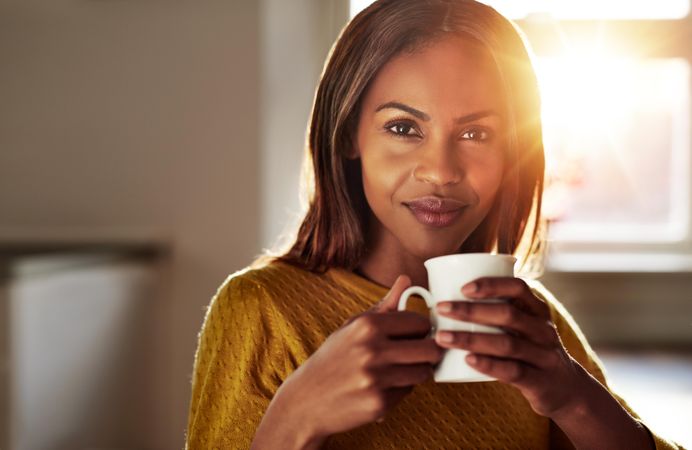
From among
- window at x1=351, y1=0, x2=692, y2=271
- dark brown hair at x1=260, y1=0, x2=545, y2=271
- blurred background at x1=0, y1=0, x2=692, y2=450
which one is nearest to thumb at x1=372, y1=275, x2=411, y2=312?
dark brown hair at x1=260, y1=0, x2=545, y2=271

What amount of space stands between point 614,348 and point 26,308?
390cm

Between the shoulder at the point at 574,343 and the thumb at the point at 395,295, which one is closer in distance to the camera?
the thumb at the point at 395,295

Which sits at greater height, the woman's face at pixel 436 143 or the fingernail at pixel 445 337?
the woman's face at pixel 436 143

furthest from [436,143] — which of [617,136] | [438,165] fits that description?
[617,136]

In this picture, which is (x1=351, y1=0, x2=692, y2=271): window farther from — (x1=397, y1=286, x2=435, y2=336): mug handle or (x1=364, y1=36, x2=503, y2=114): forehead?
(x1=397, y1=286, x2=435, y2=336): mug handle

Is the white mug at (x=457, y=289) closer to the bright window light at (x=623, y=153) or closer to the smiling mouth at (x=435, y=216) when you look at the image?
the smiling mouth at (x=435, y=216)

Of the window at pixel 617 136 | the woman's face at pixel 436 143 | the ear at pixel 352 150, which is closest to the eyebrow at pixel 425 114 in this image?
the woman's face at pixel 436 143

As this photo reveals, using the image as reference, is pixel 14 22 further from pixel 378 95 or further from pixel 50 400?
pixel 378 95

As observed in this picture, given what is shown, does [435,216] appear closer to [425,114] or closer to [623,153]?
[425,114]

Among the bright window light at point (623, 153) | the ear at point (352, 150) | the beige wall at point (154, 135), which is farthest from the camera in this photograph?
the bright window light at point (623, 153)

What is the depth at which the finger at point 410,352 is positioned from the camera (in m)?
0.68

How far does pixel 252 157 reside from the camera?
9.27 ft

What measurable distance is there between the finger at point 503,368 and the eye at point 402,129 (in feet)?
1.03

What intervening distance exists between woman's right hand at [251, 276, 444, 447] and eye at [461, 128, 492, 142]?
258 millimetres
